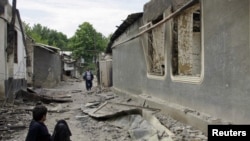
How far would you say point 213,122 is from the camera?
20.0ft

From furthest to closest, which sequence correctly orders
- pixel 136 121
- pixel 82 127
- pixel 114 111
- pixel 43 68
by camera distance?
pixel 43 68 < pixel 114 111 < pixel 82 127 < pixel 136 121

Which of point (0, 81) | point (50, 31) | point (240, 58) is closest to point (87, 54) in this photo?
point (50, 31)

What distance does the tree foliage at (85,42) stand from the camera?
54688 millimetres

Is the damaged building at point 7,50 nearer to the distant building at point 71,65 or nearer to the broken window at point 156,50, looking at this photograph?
the broken window at point 156,50

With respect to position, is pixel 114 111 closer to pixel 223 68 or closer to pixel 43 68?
pixel 223 68

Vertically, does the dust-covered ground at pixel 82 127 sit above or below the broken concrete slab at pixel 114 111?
below

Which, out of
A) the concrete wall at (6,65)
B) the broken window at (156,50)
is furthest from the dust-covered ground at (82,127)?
the broken window at (156,50)

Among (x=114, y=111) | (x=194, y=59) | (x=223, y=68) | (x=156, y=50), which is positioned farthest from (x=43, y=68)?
(x=223, y=68)

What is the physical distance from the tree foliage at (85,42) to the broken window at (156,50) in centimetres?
4292

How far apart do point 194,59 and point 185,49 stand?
1.28ft

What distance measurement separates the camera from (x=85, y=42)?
54750mm

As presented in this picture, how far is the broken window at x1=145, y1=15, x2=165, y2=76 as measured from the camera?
33.5 ft

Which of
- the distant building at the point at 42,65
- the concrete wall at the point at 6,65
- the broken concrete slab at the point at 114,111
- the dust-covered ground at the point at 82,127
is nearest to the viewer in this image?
the dust-covered ground at the point at 82,127

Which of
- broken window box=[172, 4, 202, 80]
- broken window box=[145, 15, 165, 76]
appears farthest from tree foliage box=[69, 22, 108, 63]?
broken window box=[172, 4, 202, 80]
